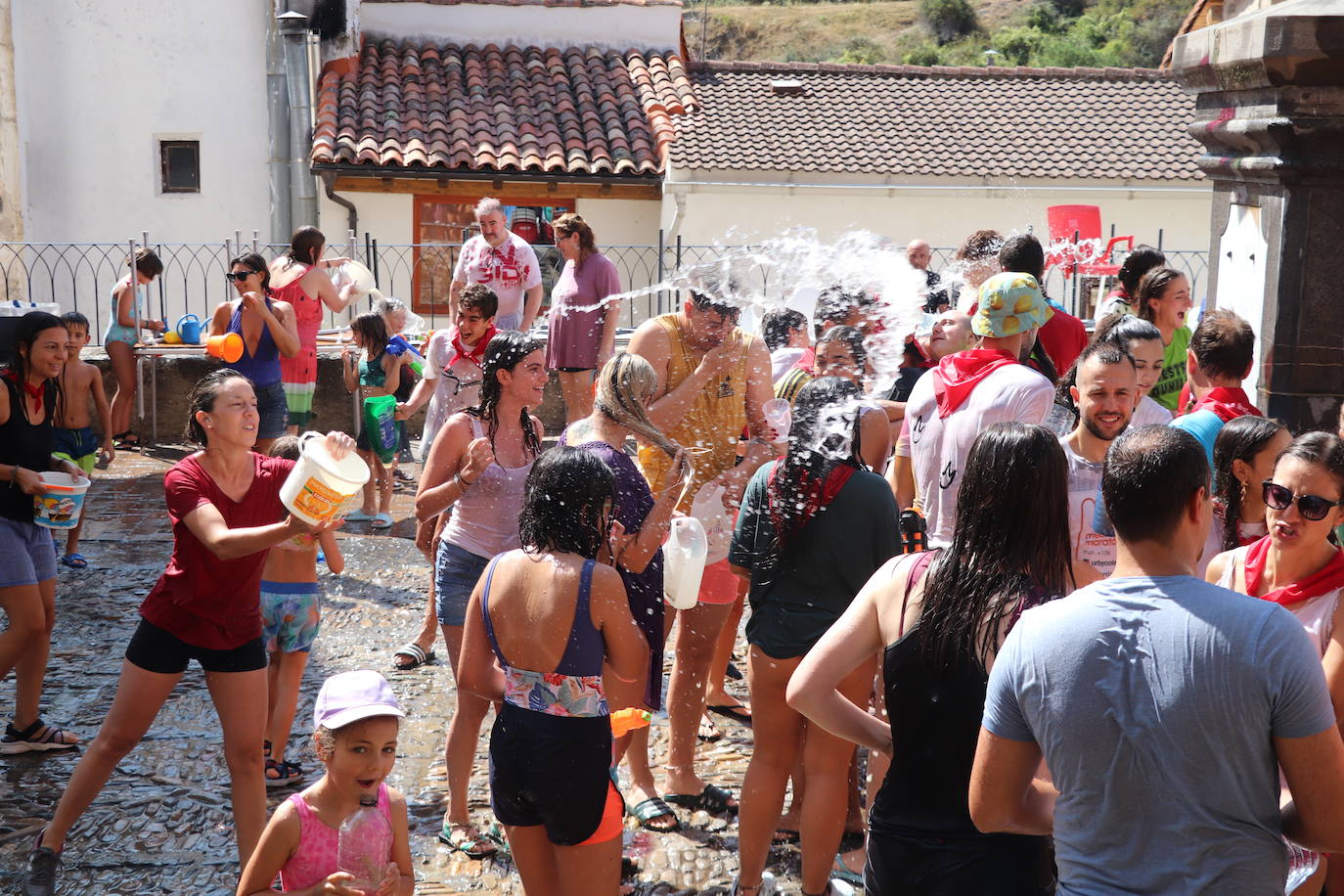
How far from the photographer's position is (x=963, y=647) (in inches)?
104

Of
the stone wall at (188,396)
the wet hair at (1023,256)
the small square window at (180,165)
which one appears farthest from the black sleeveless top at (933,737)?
the small square window at (180,165)

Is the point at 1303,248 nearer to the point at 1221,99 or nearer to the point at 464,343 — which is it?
the point at 1221,99

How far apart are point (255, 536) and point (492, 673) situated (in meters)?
0.81

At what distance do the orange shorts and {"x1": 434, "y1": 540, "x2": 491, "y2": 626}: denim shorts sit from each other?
144 cm

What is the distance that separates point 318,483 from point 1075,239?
36.2 ft

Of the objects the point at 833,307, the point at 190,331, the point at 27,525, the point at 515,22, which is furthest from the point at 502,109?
the point at 27,525

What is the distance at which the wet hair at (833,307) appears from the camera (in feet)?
17.9

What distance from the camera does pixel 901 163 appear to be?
2056cm

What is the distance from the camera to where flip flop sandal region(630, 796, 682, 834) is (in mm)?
4594

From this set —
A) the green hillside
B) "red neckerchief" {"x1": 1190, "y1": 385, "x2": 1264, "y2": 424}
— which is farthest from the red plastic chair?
the green hillside

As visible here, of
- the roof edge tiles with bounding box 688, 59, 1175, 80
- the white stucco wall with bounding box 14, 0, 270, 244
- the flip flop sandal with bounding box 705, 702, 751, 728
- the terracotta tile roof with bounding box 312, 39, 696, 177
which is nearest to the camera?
the flip flop sandal with bounding box 705, 702, 751, 728

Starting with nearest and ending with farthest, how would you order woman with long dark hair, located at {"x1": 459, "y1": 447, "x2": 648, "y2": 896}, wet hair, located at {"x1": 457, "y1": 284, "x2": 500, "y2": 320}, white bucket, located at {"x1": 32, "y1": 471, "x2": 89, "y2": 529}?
woman with long dark hair, located at {"x1": 459, "y1": 447, "x2": 648, "y2": 896} < white bucket, located at {"x1": 32, "y1": 471, "x2": 89, "y2": 529} < wet hair, located at {"x1": 457, "y1": 284, "x2": 500, "y2": 320}

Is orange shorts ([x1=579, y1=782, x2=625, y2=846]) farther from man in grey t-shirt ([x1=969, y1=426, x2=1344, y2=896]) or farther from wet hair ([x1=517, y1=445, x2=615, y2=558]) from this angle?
man in grey t-shirt ([x1=969, y1=426, x2=1344, y2=896])

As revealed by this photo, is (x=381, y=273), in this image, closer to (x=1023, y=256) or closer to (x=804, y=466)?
(x=1023, y=256)
